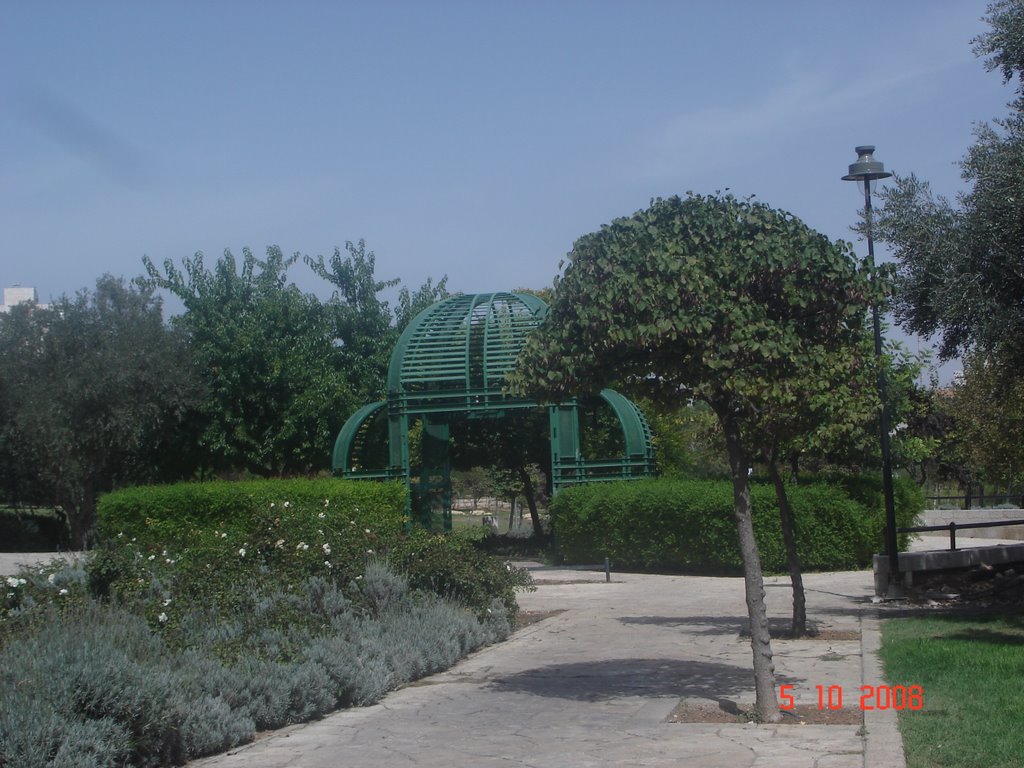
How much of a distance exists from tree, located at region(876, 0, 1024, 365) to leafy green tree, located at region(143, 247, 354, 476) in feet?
61.7

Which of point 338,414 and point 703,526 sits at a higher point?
point 338,414

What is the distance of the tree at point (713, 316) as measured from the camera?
319 inches

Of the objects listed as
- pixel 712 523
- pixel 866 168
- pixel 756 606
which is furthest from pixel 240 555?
pixel 712 523

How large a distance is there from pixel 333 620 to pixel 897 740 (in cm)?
538

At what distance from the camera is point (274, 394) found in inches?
1145

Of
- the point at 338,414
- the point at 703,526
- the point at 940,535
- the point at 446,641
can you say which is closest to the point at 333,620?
the point at 446,641

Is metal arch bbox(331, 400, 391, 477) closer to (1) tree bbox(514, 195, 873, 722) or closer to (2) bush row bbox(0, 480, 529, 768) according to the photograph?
(2) bush row bbox(0, 480, 529, 768)

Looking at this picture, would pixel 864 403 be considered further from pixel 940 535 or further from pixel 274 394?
pixel 940 535

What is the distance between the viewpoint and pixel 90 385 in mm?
27734

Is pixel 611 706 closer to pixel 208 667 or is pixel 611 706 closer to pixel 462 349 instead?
pixel 208 667

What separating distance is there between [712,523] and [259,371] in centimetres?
1331

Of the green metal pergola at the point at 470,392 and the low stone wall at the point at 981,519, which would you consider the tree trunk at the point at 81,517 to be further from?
the low stone wall at the point at 981,519
